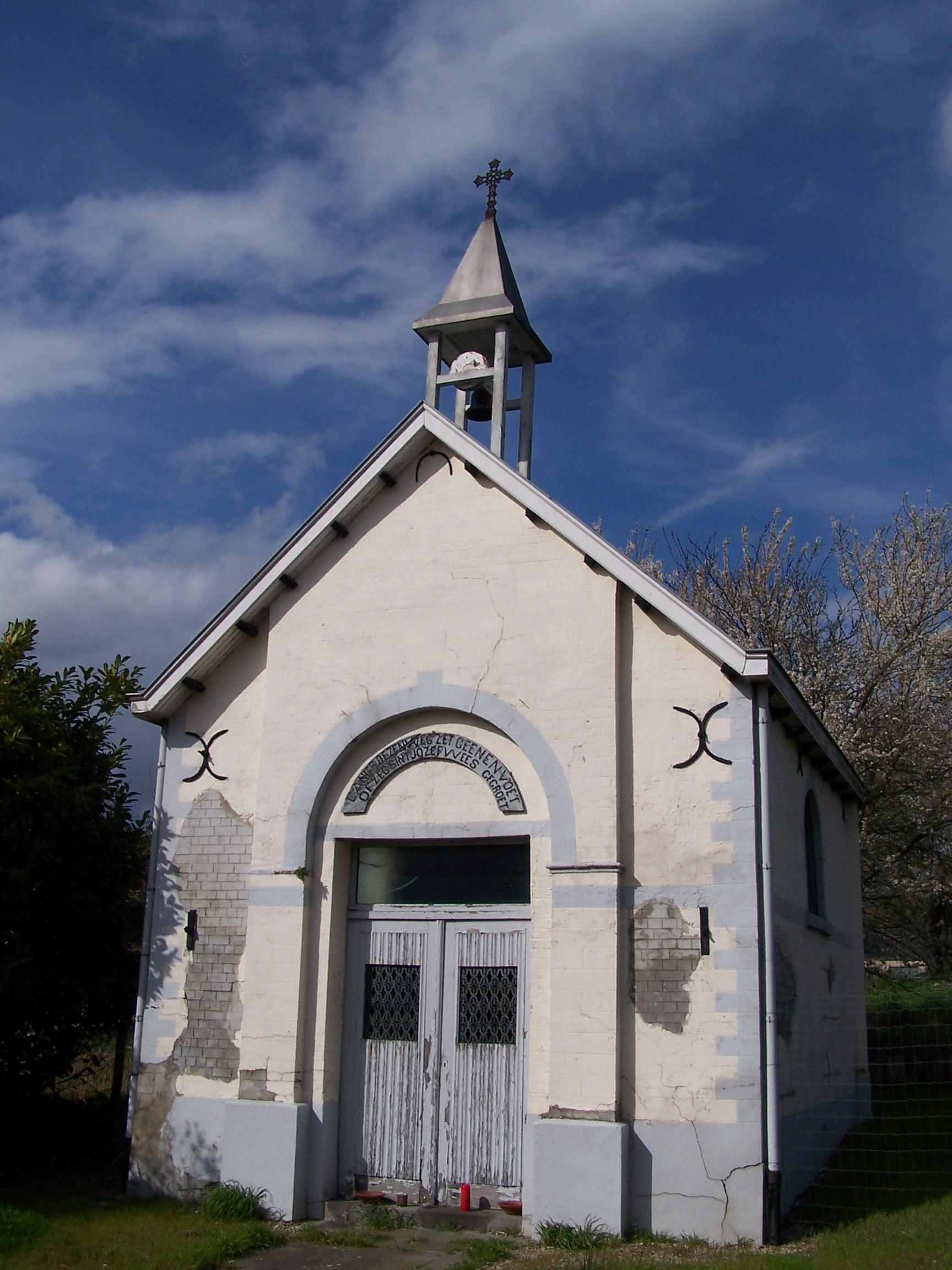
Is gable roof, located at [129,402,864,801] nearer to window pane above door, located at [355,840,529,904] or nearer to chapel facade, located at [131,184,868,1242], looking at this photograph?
chapel facade, located at [131,184,868,1242]

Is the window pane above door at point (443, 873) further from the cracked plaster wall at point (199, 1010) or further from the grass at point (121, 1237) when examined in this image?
the grass at point (121, 1237)

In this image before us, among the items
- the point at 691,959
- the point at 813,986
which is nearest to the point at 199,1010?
the point at 691,959

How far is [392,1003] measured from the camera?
10.9 m

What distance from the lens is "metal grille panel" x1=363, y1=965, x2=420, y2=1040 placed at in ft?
35.5

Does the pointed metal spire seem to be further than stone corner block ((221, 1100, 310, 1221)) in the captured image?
Yes

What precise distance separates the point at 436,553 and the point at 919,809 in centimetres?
1285

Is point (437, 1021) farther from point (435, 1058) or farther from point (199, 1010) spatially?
point (199, 1010)

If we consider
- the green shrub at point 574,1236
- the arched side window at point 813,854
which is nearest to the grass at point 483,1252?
the green shrub at point 574,1236

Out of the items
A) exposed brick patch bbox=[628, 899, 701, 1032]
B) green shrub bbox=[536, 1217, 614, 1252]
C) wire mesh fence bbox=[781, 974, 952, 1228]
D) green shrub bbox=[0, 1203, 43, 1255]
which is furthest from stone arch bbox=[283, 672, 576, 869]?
green shrub bbox=[0, 1203, 43, 1255]

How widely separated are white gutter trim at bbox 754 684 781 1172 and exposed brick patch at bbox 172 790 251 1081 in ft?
15.6

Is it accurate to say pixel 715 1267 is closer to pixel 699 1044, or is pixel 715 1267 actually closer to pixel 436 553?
pixel 699 1044

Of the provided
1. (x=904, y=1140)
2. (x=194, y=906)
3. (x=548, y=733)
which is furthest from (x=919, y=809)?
(x=194, y=906)

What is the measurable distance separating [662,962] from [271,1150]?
3.78 m

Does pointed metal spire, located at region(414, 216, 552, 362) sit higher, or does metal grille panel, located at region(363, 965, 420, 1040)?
pointed metal spire, located at region(414, 216, 552, 362)
